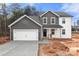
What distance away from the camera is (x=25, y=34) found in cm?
1098

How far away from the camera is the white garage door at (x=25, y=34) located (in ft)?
Result: 35.5

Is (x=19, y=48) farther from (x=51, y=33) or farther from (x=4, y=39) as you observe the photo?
(x=51, y=33)

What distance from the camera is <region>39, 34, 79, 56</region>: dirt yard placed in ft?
32.8

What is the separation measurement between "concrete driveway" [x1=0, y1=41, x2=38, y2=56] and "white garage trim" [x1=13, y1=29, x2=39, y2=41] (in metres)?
0.27

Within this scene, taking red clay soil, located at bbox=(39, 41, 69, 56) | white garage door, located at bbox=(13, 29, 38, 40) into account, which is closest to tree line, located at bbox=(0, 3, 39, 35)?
white garage door, located at bbox=(13, 29, 38, 40)

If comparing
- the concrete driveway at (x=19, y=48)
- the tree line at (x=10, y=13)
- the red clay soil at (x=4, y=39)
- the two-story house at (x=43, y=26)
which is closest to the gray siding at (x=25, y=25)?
the two-story house at (x=43, y=26)

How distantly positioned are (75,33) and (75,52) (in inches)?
38.8

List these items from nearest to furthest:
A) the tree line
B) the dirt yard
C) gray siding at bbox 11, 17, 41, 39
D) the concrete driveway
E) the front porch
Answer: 1. the concrete driveway
2. the dirt yard
3. the tree line
4. gray siding at bbox 11, 17, 41, 39
5. the front porch

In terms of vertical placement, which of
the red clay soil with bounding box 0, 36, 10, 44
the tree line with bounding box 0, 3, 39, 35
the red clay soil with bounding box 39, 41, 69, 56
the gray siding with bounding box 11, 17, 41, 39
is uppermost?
the tree line with bounding box 0, 3, 39, 35

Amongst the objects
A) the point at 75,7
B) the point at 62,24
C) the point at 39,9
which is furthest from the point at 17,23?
the point at 75,7

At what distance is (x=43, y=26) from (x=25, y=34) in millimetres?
987

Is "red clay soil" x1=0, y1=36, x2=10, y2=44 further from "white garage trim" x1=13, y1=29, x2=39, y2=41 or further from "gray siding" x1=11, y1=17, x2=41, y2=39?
"gray siding" x1=11, y1=17, x2=41, y2=39

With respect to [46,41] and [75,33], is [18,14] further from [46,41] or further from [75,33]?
[75,33]

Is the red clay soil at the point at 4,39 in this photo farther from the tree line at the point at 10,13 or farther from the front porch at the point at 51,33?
the front porch at the point at 51,33
